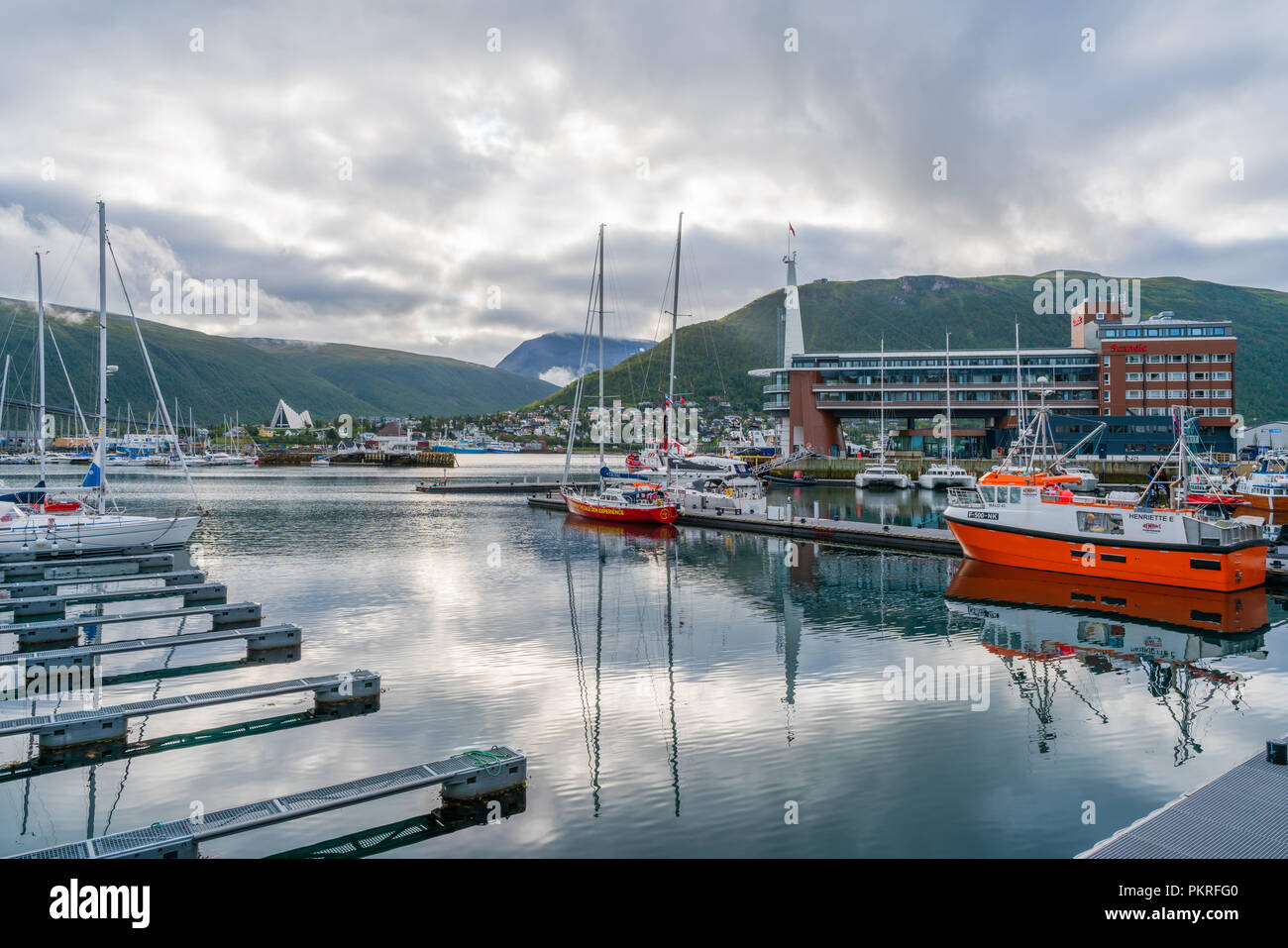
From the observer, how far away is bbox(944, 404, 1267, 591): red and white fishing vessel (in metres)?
31.8

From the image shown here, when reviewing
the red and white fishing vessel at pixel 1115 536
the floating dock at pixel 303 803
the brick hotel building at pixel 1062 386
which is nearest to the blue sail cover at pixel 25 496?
the floating dock at pixel 303 803

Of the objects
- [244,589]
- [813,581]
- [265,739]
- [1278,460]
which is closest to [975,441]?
[1278,460]

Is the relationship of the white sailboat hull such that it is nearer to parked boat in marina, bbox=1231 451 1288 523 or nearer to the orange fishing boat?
the orange fishing boat

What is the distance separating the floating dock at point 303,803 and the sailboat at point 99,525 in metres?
32.7

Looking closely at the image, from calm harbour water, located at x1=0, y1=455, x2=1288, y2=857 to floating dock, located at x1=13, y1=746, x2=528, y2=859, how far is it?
1.67ft

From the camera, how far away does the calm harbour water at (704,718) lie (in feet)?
43.4

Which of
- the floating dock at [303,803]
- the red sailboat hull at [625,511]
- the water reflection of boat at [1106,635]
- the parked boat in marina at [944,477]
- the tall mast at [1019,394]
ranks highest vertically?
the tall mast at [1019,394]

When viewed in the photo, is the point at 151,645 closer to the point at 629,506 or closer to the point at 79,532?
the point at 79,532

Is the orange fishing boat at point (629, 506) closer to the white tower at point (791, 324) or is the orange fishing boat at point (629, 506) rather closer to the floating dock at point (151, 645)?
the floating dock at point (151, 645)

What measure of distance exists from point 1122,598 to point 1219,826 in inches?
944

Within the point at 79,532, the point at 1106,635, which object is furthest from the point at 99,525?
the point at 1106,635
